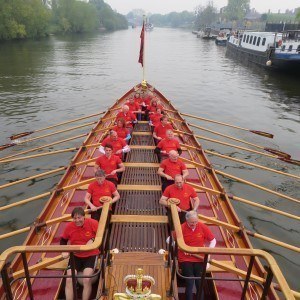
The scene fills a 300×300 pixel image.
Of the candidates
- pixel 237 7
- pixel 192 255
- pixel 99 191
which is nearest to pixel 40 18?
pixel 99 191

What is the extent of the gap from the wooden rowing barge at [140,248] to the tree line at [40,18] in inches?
2310

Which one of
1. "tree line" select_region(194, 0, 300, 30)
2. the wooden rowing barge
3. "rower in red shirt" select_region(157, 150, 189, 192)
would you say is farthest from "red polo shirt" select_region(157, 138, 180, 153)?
"tree line" select_region(194, 0, 300, 30)

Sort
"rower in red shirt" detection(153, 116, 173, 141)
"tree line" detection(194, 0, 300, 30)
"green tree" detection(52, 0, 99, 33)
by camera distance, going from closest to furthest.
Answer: "rower in red shirt" detection(153, 116, 173, 141) → "green tree" detection(52, 0, 99, 33) → "tree line" detection(194, 0, 300, 30)

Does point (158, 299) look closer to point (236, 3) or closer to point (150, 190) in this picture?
point (150, 190)

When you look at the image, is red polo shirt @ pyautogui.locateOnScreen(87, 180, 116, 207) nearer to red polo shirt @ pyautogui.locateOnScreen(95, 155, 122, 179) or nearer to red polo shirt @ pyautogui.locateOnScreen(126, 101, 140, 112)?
red polo shirt @ pyautogui.locateOnScreen(95, 155, 122, 179)

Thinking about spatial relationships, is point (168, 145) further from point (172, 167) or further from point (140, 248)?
point (140, 248)

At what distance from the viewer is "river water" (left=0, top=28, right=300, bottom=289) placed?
34.3 ft

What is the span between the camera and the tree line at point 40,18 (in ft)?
189

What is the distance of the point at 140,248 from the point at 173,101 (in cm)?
2037

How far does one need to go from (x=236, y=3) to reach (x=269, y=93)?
174205mm

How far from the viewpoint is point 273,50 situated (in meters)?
34.6

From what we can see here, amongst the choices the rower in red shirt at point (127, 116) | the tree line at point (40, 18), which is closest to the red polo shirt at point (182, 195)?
the rower in red shirt at point (127, 116)

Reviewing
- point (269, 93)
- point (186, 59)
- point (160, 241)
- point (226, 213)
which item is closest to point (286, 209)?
point (226, 213)

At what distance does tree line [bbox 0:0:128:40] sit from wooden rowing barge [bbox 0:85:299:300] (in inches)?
2310
